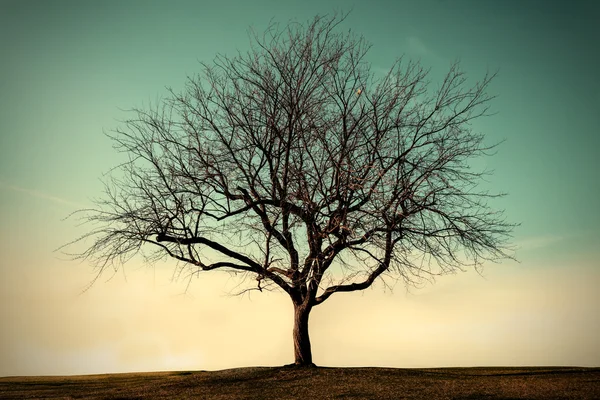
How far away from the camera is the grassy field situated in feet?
36.3

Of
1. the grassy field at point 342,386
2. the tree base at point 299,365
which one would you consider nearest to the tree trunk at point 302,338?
Result: the tree base at point 299,365

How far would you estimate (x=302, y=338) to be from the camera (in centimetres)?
1426

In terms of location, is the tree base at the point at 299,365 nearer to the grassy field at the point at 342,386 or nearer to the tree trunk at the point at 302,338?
the tree trunk at the point at 302,338

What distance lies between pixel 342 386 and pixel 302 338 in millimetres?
2743

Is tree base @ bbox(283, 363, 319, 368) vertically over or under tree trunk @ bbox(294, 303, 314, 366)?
under

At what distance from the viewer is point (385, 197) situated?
12961mm

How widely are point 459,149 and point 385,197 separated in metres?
3.13

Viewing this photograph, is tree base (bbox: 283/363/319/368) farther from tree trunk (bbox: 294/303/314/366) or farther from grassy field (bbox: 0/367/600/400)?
grassy field (bbox: 0/367/600/400)

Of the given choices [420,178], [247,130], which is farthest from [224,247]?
[420,178]

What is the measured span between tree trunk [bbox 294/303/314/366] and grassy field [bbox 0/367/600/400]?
545 millimetres

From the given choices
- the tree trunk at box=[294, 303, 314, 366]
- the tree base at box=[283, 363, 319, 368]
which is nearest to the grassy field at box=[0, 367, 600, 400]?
the tree base at box=[283, 363, 319, 368]

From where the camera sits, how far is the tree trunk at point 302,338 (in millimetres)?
14148

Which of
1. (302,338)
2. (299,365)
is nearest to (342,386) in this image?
(299,365)

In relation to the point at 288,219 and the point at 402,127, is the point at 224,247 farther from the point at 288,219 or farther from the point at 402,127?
the point at 402,127
